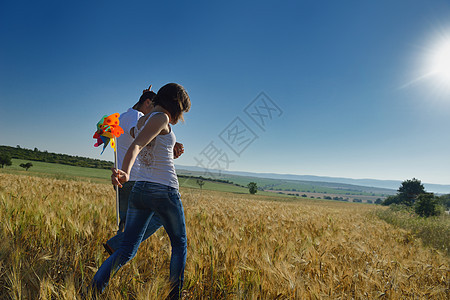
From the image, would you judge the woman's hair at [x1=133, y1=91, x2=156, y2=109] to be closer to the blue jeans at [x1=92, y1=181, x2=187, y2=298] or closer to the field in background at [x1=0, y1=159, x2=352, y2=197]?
the blue jeans at [x1=92, y1=181, x2=187, y2=298]

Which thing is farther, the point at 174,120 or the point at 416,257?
the point at 416,257

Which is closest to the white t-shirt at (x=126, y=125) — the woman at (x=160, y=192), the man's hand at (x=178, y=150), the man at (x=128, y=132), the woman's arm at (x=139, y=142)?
the man at (x=128, y=132)

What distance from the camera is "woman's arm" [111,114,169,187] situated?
5.06 feet

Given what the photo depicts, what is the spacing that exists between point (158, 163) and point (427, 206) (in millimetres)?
23215

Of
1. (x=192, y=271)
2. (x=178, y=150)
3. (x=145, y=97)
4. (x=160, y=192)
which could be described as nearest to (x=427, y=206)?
(x=192, y=271)

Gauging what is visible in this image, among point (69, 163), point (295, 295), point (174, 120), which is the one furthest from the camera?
point (69, 163)

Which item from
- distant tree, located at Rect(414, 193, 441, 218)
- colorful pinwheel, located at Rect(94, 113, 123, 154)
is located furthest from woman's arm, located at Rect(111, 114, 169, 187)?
distant tree, located at Rect(414, 193, 441, 218)

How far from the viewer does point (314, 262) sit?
257cm

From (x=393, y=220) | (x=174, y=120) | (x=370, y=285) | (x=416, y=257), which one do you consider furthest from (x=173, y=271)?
→ (x=393, y=220)

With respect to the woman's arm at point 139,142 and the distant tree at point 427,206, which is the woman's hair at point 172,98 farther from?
the distant tree at point 427,206

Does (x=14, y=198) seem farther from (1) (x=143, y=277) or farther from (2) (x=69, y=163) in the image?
(2) (x=69, y=163)

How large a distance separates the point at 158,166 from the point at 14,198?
4125 mm

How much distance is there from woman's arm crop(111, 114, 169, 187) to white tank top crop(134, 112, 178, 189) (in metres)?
0.11

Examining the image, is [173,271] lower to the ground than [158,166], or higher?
lower
